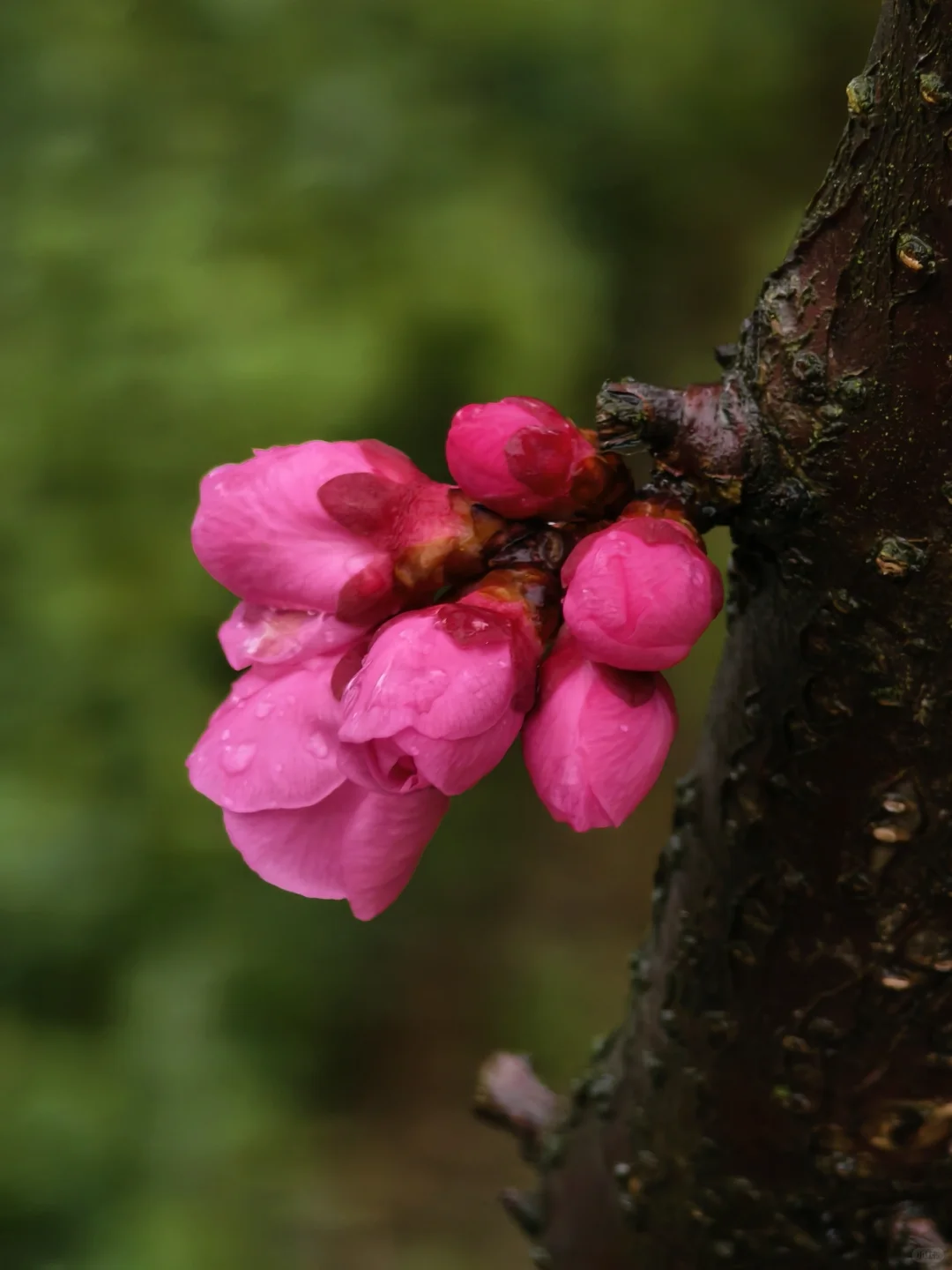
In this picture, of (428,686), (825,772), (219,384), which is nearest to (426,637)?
(428,686)

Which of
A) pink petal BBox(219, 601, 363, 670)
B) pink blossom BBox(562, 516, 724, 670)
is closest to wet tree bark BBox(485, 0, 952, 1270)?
pink blossom BBox(562, 516, 724, 670)

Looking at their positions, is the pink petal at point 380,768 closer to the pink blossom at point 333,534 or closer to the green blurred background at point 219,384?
the pink blossom at point 333,534

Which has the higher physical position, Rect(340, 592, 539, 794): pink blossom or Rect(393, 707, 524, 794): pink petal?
Rect(340, 592, 539, 794): pink blossom

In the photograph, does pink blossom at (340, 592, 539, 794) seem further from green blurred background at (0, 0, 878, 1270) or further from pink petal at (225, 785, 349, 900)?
green blurred background at (0, 0, 878, 1270)

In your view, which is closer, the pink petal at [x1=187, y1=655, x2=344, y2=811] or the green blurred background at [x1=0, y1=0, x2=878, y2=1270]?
the pink petal at [x1=187, y1=655, x2=344, y2=811]

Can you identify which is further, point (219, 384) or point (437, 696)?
point (219, 384)

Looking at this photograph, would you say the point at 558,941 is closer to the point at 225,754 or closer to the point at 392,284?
the point at 392,284

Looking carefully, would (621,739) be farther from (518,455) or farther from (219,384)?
(219,384)
